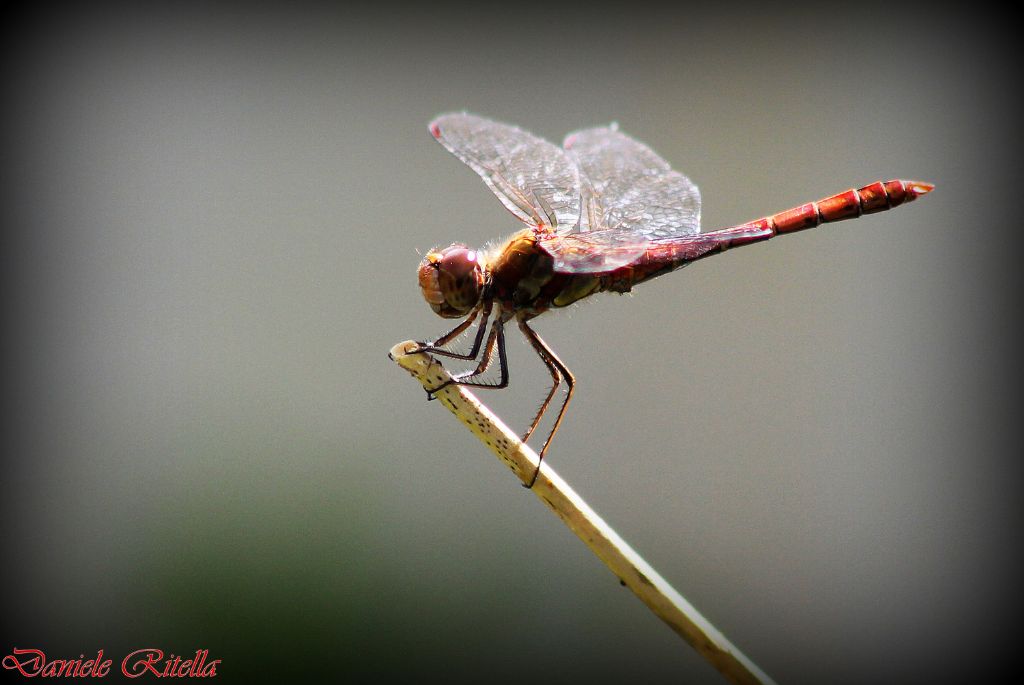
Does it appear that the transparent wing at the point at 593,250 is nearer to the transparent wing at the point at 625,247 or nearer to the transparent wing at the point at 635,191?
the transparent wing at the point at 625,247

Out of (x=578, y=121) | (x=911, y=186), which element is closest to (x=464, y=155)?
(x=911, y=186)

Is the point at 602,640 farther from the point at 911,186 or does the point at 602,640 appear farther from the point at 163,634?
the point at 911,186

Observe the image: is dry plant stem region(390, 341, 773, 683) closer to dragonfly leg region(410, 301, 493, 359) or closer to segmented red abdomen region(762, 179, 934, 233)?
dragonfly leg region(410, 301, 493, 359)

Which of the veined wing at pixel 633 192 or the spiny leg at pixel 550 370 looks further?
the veined wing at pixel 633 192
